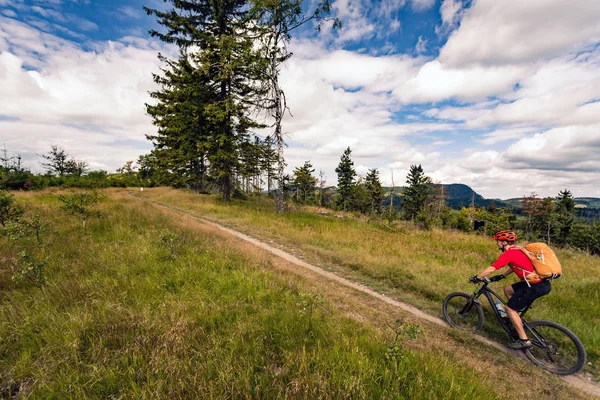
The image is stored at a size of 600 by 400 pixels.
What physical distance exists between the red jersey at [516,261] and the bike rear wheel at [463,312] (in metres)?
1.20

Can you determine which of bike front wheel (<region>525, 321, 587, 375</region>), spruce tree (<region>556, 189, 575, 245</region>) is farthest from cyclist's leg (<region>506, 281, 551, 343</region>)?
spruce tree (<region>556, 189, 575, 245</region>)

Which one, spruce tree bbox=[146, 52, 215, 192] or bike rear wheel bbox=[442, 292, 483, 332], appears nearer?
bike rear wheel bbox=[442, 292, 483, 332]

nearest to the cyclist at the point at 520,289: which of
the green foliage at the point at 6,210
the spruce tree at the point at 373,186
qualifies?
the green foliage at the point at 6,210

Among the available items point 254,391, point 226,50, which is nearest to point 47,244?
point 254,391

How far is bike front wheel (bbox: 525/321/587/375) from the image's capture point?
4.62 metres

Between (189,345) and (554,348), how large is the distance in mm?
6701

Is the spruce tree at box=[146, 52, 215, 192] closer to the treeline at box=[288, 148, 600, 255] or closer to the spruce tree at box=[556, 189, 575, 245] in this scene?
the treeline at box=[288, 148, 600, 255]

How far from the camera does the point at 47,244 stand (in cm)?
668

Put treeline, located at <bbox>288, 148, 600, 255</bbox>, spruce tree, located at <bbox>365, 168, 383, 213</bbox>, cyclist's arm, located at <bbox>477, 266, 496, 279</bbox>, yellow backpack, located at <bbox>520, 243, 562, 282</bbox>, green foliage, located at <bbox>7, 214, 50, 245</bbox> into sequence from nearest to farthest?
1. yellow backpack, located at <bbox>520, 243, 562, 282</bbox>
2. cyclist's arm, located at <bbox>477, 266, 496, 279</bbox>
3. green foliage, located at <bbox>7, 214, 50, 245</bbox>
4. treeline, located at <bbox>288, 148, 600, 255</bbox>
5. spruce tree, located at <bbox>365, 168, 383, 213</bbox>

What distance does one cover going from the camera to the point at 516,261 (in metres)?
4.97

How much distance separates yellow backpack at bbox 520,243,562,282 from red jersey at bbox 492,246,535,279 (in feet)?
0.24

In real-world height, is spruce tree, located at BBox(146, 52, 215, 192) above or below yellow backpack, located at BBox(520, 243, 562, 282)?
above

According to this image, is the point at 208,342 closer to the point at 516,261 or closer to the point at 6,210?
the point at 516,261

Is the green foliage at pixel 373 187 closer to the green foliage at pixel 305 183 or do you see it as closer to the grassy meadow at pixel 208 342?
the green foliage at pixel 305 183
